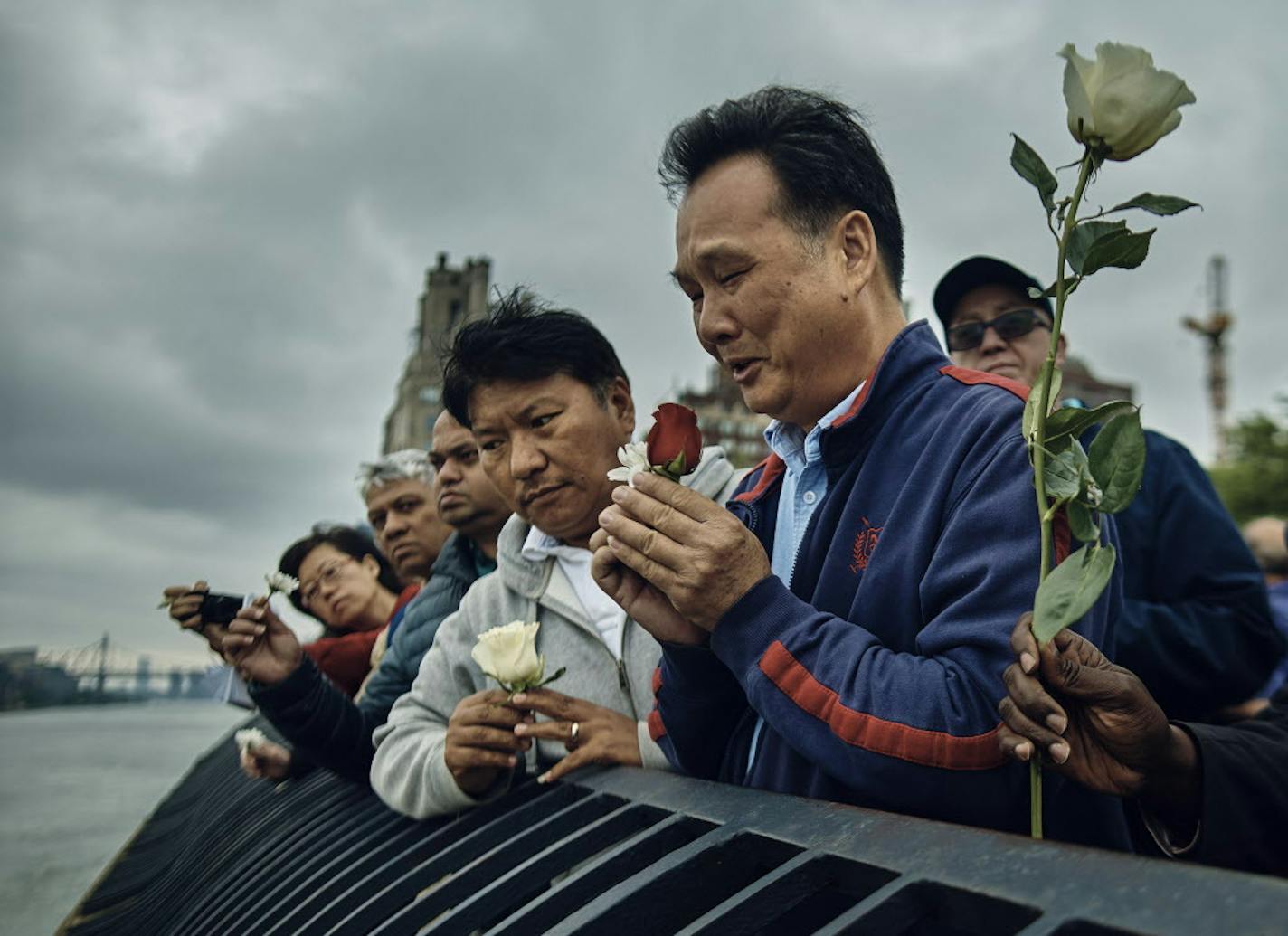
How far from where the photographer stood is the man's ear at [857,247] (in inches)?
75.9

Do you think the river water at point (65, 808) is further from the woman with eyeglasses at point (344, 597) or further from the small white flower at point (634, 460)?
the small white flower at point (634, 460)

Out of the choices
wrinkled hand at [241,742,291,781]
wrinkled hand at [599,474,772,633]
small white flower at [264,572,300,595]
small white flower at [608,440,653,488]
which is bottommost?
wrinkled hand at [241,742,291,781]

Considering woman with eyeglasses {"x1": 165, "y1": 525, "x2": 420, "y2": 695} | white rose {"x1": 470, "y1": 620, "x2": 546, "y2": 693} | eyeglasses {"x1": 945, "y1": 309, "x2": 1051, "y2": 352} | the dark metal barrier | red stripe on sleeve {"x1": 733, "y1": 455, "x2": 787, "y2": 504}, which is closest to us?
the dark metal barrier

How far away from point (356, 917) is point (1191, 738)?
148 cm

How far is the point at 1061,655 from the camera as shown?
4.21 ft

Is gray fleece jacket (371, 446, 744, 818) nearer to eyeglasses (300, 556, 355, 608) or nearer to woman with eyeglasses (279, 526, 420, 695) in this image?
woman with eyeglasses (279, 526, 420, 695)

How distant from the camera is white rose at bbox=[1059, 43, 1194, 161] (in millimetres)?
1149

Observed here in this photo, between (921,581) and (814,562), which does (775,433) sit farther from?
(921,581)

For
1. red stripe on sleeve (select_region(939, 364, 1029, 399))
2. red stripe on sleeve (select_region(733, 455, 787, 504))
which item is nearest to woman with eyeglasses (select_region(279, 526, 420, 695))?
red stripe on sleeve (select_region(733, 455, 787, 504))

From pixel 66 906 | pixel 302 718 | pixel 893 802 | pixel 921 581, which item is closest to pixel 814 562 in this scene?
pixel 921 581

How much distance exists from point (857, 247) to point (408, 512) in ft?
11.0

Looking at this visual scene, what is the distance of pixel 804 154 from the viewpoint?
194 centimetres

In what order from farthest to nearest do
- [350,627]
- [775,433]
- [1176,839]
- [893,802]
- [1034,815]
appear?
[350,627]
[775,433]
[1176,839]
[893,802]
[1034,815]

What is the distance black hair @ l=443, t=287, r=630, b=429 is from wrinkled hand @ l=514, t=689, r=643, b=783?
90 centimetres
